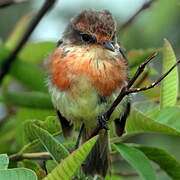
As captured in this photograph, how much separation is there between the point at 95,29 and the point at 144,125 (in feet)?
3.18

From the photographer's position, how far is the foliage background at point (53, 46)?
13.1ft

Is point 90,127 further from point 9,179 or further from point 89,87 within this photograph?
point 9,179

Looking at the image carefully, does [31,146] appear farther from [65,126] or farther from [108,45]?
[108,45]

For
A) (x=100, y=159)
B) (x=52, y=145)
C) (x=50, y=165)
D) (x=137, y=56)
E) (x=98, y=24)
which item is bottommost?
(x=100, y=159)

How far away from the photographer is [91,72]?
3822mm

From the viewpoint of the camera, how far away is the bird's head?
3.73m

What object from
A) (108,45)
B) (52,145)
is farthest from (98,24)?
(52,145)

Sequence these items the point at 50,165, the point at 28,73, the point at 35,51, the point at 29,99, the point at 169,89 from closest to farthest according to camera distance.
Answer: the point at 50,165
the point at 169,89
the point at 29,99
the point at 28,73
the point at 35,51

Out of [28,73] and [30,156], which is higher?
[28,73]

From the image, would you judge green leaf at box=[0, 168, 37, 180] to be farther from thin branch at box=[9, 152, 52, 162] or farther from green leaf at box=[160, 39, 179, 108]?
green leaf at box=[160, 39, 179, 108]

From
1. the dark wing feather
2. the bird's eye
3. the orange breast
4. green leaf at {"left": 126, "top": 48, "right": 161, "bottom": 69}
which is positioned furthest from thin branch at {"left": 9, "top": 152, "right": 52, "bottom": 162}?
green leaf at {"left": 126, "top": 48, "right": 161, "bottom": 69}

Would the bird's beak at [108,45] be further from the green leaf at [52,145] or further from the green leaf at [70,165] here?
the green leaf at [70,165]

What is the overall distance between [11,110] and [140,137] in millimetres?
1950

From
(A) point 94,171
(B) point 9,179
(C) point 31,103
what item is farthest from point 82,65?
(B) point 9,179
